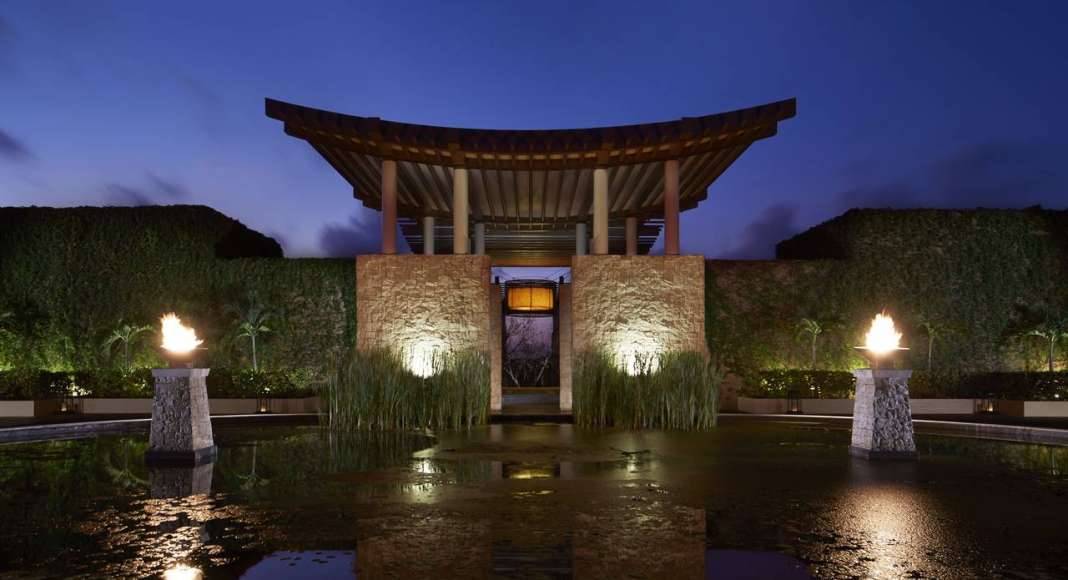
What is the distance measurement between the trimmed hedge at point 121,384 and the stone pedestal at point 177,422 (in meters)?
6.35

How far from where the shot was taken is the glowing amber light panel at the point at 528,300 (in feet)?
72.7

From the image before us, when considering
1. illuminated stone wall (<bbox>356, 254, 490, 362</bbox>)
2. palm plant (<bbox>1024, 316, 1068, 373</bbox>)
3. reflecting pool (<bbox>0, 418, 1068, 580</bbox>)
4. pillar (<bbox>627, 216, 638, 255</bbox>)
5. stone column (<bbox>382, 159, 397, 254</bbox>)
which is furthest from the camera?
pillar (<bbox>627, 216, 638, 255</bbox>)

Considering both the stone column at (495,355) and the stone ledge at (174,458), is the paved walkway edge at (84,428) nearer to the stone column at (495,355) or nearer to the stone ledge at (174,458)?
the stone column at (495,355)

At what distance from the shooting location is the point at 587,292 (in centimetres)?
1330

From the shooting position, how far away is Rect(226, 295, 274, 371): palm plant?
14.7 meters

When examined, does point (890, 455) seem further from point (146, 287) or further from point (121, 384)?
point (146, 287)

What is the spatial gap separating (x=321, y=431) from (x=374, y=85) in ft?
84.6

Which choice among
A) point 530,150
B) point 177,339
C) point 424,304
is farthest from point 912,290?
point 177,339

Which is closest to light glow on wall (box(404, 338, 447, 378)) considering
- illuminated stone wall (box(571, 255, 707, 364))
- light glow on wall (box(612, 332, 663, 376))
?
illuminated stone wall (box(571, 255, 707, 364))

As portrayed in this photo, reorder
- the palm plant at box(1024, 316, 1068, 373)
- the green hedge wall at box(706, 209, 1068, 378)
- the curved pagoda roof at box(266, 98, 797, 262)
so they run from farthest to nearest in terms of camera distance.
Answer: the green hedge wall at box(706, 209, 1068, 378)
the palm plant at box(1024, 316, 1068, 373)
the curved pagoda roof at box(266, 98, 797, 262)

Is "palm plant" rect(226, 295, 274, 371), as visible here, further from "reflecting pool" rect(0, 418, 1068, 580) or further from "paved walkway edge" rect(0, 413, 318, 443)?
"reflecting pool" rect(0, 418, 1068, 580)

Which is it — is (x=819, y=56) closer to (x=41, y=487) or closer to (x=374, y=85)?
(x=374, y=85)

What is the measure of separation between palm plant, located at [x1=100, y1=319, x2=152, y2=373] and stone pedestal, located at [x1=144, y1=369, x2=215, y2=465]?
334 inches

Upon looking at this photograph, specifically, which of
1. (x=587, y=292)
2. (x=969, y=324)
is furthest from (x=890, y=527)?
(x=969, y=324)
